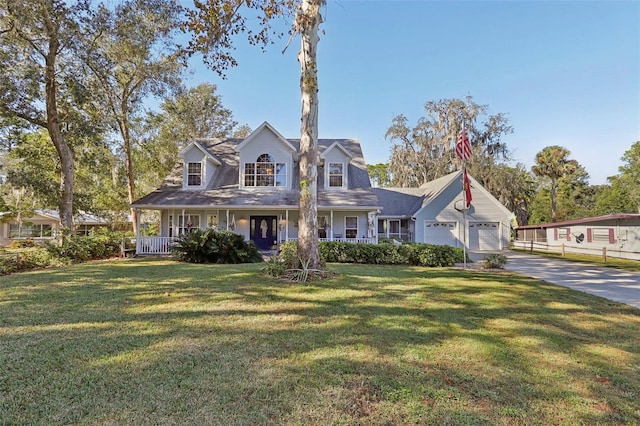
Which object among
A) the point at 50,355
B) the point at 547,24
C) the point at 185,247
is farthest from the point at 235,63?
the point at 547,24

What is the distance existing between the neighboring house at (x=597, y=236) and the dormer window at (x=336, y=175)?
1370cm

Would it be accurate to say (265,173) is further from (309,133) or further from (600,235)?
(600,235)

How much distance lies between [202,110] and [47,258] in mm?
21915

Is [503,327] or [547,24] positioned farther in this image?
[547,24]

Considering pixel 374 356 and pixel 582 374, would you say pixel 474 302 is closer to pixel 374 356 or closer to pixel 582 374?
pixel 582 374

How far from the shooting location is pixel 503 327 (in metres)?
4.81

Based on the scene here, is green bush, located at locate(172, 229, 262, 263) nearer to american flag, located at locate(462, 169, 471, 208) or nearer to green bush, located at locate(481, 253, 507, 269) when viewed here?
american flag, located at locate(462, 169, 471, 208)

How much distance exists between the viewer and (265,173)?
17484 millimetres

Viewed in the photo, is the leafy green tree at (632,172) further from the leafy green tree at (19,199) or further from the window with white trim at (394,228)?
the leafy green tree at (19,199)

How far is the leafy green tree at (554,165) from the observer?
34.0m

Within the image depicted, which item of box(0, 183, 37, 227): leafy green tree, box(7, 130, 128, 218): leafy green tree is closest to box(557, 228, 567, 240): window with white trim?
box(7, 130, 128, 218): leafy green tree

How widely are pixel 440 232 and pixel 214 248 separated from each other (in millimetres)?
16075

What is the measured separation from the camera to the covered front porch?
55.9 ft

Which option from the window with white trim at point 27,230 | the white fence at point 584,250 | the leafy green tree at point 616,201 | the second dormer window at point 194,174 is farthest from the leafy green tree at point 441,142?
the window with white trim at point 27,230
